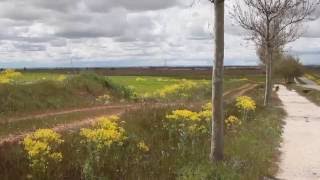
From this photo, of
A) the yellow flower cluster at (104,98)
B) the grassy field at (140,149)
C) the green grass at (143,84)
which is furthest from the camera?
the green grass at (143,84)

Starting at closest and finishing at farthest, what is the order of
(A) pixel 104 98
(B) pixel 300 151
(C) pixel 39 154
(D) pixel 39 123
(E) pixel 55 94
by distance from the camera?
(C) pixel 39 154 → (B) pixel 300 151 → (D) pixel 39 123 → (E) pixel 55 94 → (A) pixel 104 98

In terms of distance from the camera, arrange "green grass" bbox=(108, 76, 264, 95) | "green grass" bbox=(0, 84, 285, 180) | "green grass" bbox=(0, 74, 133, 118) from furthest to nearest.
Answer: "green grass" bbox=(108, 76, 264, 95) < "green grass" bbox=(0, 74, 133, 118) < "green grass" bbox=(0, 84, 285, 180)

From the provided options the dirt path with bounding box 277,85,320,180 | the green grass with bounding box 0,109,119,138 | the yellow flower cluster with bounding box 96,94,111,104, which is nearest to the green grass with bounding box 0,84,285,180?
the dirt path with bounding box 277,85,320,180

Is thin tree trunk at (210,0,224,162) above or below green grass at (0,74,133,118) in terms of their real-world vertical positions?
above

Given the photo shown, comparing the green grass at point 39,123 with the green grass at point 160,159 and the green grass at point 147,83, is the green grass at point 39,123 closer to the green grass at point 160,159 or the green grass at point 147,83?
the green grass at point 160,159

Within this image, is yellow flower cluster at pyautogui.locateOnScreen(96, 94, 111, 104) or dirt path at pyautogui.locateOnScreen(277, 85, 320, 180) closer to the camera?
dirt path at pyautogui.locateOnScreen(277, 85, 320, 180)

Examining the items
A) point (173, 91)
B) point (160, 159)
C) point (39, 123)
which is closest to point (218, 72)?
point (160, 159)

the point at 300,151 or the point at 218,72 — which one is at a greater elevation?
the point at 218,72

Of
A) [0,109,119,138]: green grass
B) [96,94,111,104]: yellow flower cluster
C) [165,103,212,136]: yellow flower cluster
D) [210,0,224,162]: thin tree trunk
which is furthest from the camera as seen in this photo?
[96,94,111,104]: yellow flower cluster

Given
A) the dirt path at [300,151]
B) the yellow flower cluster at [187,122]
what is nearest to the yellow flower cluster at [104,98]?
the dirt path at [300,151]

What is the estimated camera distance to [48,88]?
29.9 m

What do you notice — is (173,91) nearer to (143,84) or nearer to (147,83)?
A: (143,84)

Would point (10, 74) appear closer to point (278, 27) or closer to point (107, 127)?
point (278, 27)

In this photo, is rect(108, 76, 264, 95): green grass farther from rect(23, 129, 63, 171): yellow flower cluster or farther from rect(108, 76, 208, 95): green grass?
rect(23, 129, 63, 171): yellow flower cluster
